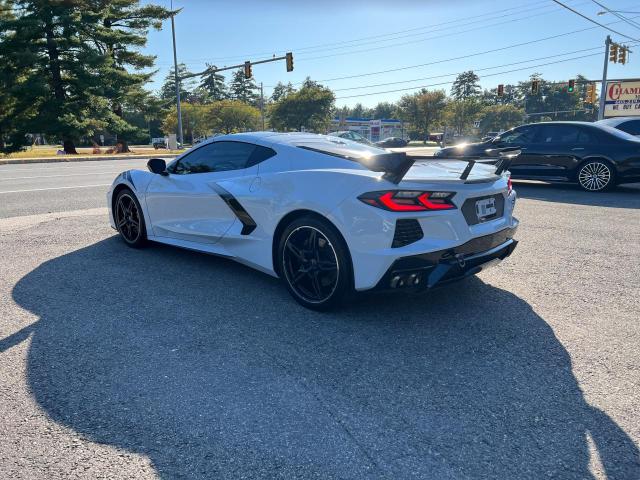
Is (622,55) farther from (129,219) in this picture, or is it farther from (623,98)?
(129,219)

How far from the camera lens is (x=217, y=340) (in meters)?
3.19

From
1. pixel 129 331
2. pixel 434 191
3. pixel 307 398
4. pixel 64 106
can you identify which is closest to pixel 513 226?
pixel 434 191

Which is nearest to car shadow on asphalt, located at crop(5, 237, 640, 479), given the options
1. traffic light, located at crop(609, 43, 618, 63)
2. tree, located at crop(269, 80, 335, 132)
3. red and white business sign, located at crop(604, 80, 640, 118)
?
traffic light, located at crop(609, 43, 618, 63)

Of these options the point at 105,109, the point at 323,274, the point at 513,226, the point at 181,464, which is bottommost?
the point at 181,464

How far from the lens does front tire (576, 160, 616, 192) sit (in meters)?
9.79

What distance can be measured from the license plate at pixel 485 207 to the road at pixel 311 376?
2.44 ft

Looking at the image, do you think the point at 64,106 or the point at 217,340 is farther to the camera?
the point at 64,106

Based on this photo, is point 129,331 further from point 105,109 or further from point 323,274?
point 105,109

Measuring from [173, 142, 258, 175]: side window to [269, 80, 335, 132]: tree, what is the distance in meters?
67.8

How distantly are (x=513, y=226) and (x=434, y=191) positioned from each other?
112cm

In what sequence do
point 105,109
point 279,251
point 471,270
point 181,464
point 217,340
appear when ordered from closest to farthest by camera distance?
point 181,464 < point 217,340 < point 471,270 < point 279,251 < point 105,109

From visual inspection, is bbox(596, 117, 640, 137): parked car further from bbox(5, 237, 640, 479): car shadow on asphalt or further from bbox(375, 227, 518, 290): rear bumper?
bbox(375, 227, 518, 290): rear bumper

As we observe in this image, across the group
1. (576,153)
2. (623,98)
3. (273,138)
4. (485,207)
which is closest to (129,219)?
(273,138)

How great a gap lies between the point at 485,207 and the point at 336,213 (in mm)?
1143
